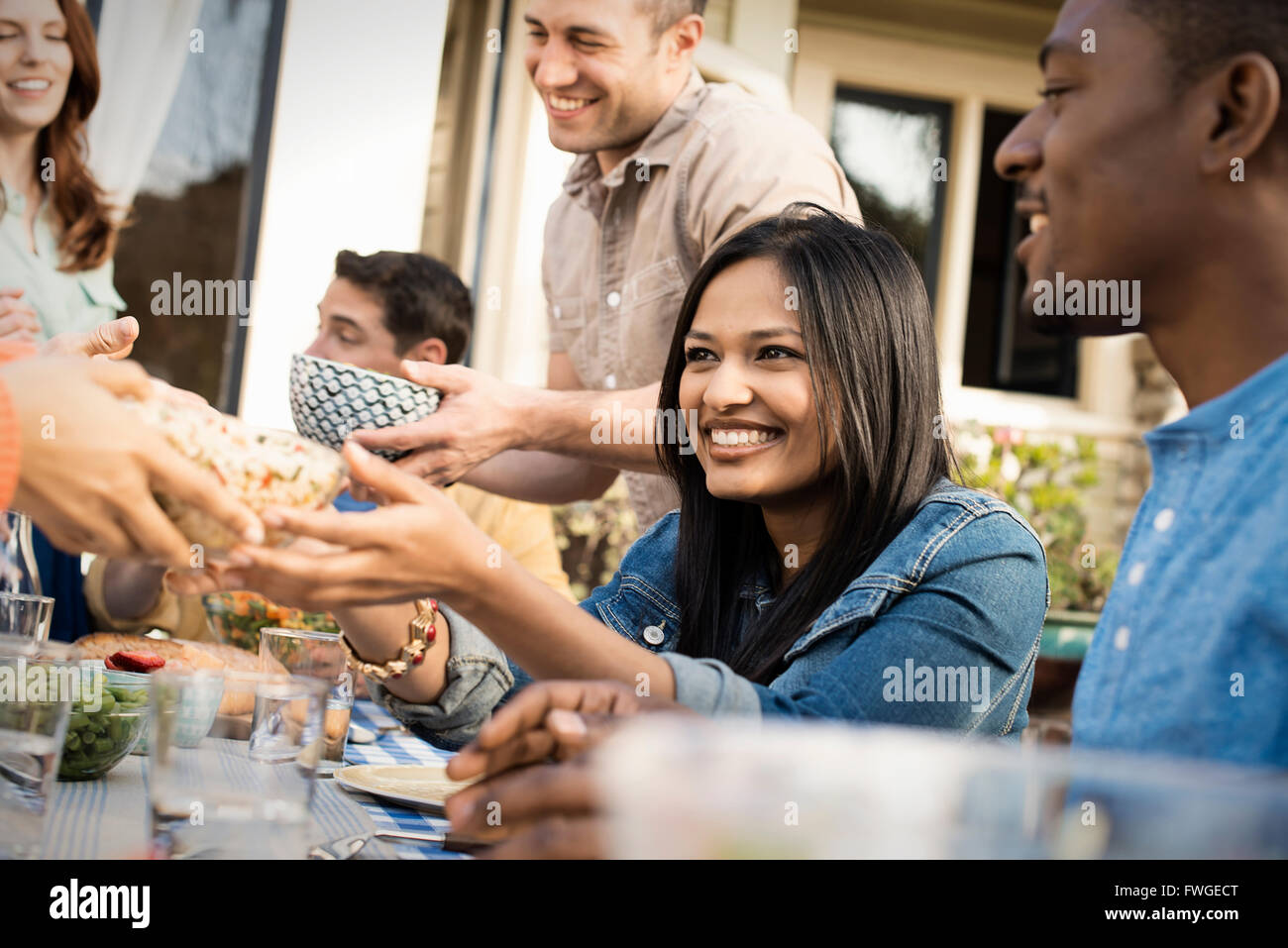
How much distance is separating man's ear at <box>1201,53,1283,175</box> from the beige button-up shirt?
1311mm

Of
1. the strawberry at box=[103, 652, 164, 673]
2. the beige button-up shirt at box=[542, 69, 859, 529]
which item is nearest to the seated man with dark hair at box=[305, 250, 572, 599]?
the beige button-up shirt at box=[542, 69, 859, 529]

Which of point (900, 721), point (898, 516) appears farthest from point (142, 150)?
point (900, 721)

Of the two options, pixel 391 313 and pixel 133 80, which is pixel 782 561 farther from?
pixel 133 80

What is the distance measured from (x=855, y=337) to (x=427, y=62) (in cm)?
393

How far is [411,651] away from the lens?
1758 mm

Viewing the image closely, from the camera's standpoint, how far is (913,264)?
206 cm

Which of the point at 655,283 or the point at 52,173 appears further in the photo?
the point at 52,173

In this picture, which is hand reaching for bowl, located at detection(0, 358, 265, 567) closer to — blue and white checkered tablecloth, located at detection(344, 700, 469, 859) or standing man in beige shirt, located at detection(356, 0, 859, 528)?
Result: blue and white checkered tablecloth, located at detection(344, 700, 469, 859)

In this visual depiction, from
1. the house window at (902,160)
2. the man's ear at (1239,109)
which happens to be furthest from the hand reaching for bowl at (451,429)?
the house window at (902,160)

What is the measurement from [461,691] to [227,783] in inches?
29.0

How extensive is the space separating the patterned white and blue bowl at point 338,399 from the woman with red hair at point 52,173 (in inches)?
86.0

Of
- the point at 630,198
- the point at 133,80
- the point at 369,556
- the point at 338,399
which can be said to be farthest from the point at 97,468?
the point at 133,80

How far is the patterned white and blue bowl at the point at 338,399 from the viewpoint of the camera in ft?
5.40
